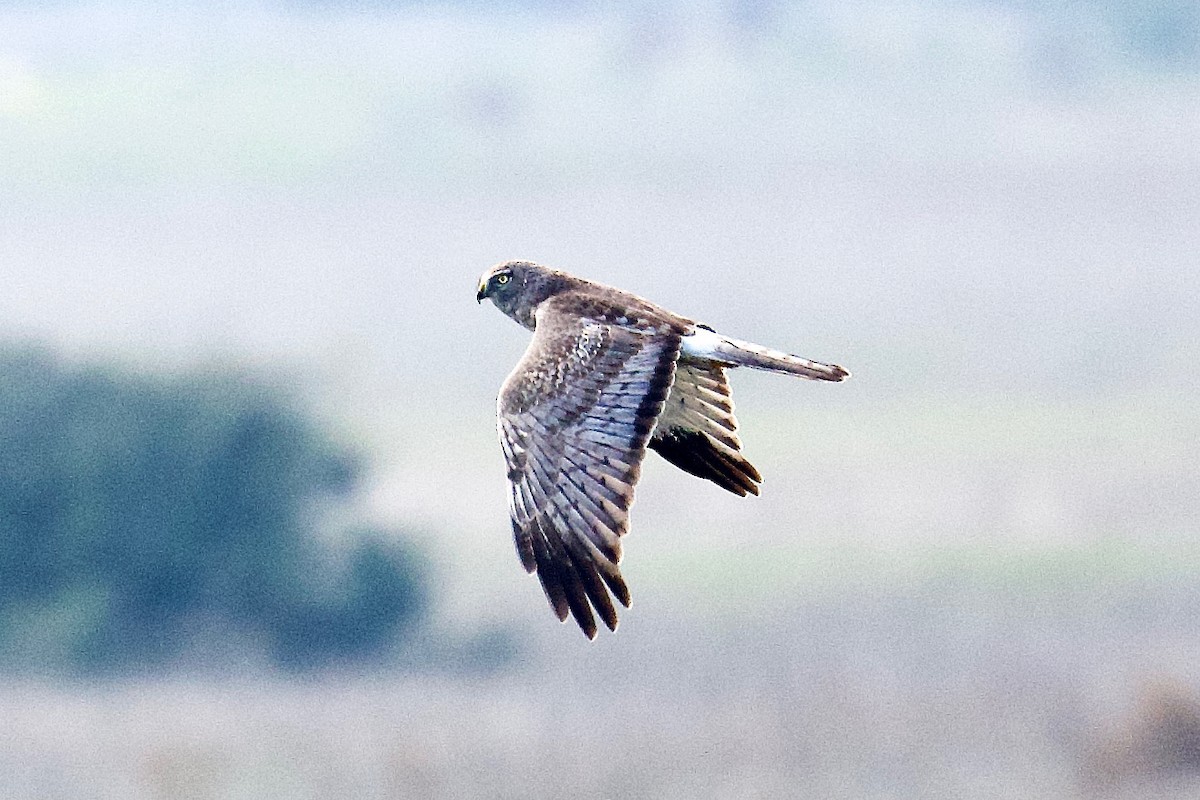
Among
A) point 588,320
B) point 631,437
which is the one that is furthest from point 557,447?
point 588,320

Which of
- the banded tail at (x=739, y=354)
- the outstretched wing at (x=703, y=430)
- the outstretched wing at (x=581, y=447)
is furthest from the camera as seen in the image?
the outstretched wing at (x=703, y=430)

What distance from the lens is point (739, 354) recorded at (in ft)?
50.3

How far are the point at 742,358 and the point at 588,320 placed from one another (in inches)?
44.8

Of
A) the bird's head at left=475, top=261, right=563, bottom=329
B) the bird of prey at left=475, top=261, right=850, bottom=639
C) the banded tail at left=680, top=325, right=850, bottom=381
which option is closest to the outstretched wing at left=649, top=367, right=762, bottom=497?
the bird of prey at left=475, top=261, right=850, bottom=639

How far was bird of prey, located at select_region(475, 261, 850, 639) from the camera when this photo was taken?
13758 millimetres

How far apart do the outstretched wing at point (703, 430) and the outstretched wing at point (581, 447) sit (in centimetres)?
120

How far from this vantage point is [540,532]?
13922 mm

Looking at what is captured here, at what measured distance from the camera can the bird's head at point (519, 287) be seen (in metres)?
16.3

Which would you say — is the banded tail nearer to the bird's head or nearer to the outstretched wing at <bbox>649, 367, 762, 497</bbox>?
the outstretched wing at <bbox>649, 367, 762, 497</bbox>

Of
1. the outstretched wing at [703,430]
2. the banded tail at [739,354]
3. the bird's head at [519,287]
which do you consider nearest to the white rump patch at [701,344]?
the banded tail at [739,354]

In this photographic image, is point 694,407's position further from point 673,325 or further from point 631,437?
point 631,437

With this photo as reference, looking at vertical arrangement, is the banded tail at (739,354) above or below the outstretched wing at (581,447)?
above

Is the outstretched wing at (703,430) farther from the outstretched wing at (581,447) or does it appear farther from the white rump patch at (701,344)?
the outstretched wing at (581,447)

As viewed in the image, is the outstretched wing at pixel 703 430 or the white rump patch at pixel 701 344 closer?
the white rump patch at pixel 701 344
